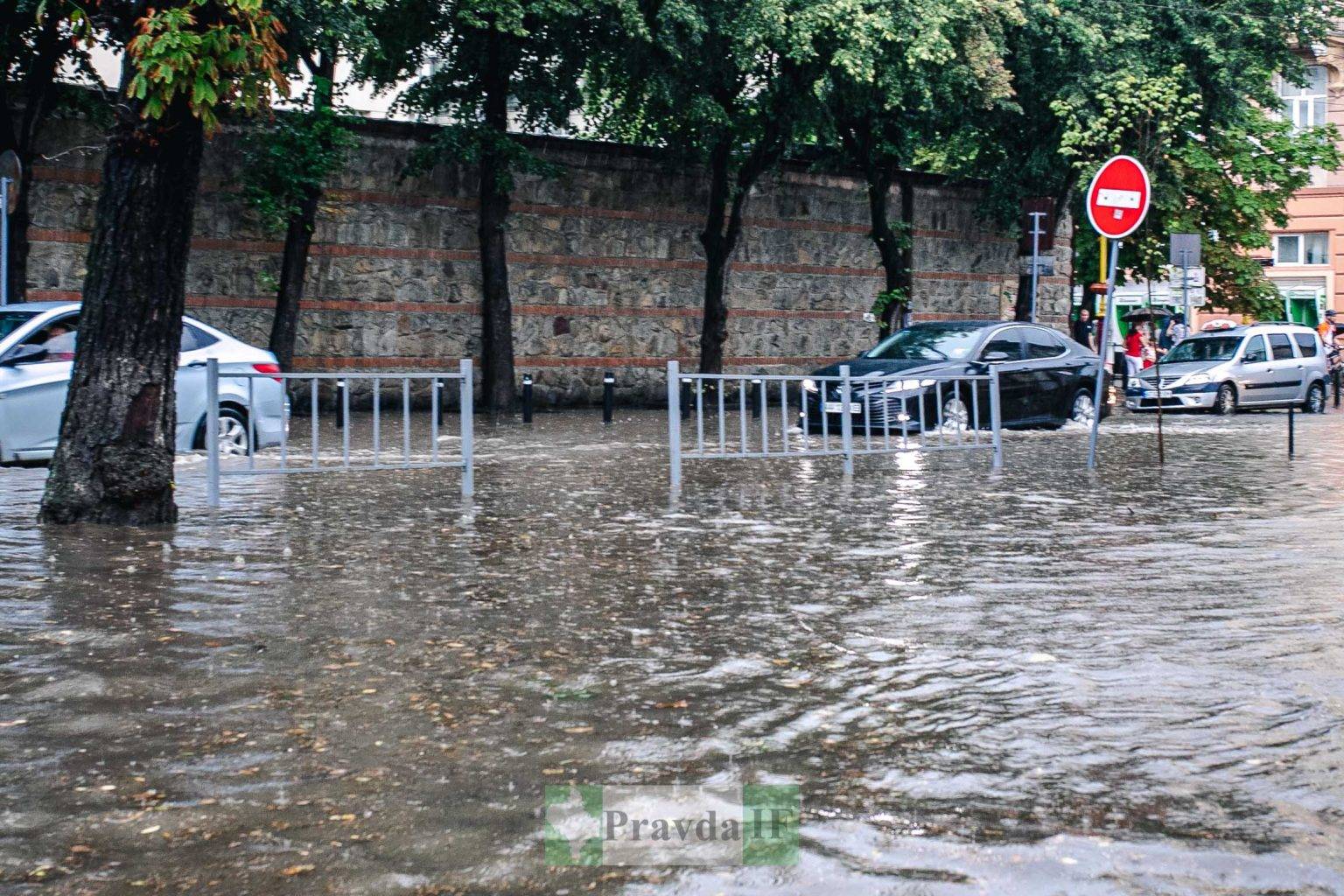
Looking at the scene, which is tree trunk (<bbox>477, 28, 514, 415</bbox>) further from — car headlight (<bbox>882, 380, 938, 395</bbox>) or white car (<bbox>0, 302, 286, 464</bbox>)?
white car (<bbox>0, 302, 286, 464</bbox>)

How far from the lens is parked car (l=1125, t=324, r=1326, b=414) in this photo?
32062 millimetres

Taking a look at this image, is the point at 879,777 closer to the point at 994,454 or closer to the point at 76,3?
the point at 76,3

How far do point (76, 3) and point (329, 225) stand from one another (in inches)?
699

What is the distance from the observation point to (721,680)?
6.28 metres

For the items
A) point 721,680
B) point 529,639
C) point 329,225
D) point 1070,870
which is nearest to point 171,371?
point 529,639

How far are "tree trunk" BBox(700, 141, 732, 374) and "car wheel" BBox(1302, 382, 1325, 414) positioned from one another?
11457mm

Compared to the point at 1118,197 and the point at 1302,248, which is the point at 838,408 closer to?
the point at 1118,197

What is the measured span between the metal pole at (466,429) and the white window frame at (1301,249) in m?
47.6

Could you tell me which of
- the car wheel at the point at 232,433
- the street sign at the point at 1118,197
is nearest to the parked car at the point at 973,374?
the street sign at the point at 1118,197

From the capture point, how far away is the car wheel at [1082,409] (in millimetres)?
24656

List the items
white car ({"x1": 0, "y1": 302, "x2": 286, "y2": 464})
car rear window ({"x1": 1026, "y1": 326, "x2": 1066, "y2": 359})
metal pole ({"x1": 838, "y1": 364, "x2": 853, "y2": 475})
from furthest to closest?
1. car rear window ({"x1": 1026, "y1": 326, "x2": 1066, "y2": 359})
2. metal pole ({"x1": 838, "y1": 364, "x2": 853, "y2": 475})
3. white car ({"x1": 0, "y1": 302, "x2": 286, "y2": 464})

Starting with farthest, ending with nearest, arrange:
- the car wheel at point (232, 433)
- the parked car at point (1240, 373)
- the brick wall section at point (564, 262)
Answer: the parked car at point (1240, 373) → the brick wall section at point (564, 262) → the car wheel at point (232, 433)

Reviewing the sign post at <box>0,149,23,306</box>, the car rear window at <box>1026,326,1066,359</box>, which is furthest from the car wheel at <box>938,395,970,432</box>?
the sign post at <box>0,149,23,306</box>

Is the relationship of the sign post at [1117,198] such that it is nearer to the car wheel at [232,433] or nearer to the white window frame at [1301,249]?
the car wheel at [232,433]
